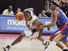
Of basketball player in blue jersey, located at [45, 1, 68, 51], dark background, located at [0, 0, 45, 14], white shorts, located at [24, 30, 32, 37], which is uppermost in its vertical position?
basketball player in blue jersey, located at [45, 1, 68, 51]

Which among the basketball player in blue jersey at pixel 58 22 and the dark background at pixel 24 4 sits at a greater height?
the basketball player in blue jersey at pixel 58 22

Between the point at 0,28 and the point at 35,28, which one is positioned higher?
the point at 35,28

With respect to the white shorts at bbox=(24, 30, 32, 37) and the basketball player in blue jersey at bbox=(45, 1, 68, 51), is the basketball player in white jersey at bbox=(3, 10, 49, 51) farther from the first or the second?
the basketball player in blue jersey at bbox=(45, 1, 68, 51)

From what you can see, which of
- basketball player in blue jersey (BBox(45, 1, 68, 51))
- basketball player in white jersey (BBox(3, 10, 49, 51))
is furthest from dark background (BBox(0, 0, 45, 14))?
basketball player in blue jersey (BBox(45, 1, 68, 51))

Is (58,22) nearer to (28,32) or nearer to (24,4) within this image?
(28,32)

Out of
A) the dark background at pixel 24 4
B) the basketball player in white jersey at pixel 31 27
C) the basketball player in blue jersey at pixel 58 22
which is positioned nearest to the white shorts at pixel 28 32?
the basketball player in white jersey at pixel 31 27

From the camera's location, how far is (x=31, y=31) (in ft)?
25.8

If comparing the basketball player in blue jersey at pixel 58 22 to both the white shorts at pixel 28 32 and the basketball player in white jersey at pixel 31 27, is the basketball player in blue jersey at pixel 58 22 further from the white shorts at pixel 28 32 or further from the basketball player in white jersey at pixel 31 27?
the white shorts at pixel 28 32

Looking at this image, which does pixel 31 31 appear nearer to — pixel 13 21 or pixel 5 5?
pixel 13 21

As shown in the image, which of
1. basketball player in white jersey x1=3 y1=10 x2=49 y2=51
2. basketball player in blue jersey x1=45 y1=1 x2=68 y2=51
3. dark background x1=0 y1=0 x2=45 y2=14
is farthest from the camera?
dark background x1=0 y1=0 x2=45 y2=14

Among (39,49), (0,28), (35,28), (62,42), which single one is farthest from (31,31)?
(0,28)

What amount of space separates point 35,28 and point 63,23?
89 cm

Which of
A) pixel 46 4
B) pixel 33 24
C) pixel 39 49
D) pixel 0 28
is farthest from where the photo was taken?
pixel 46 4

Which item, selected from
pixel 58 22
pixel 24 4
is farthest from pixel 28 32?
pixel 24 4
